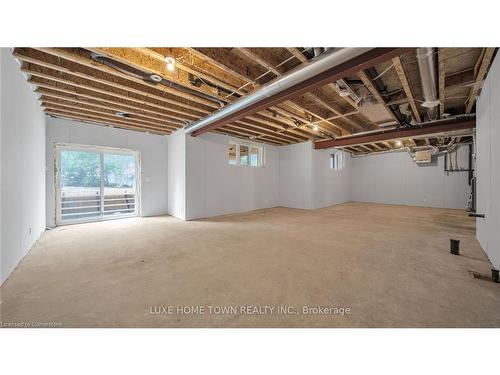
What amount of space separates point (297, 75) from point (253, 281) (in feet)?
8.07

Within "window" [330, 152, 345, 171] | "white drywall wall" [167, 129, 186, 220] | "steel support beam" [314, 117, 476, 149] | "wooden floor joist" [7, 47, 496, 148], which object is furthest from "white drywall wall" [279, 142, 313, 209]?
"white drywall wall" [167, 129, 186, 220]

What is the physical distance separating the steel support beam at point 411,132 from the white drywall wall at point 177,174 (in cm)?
502

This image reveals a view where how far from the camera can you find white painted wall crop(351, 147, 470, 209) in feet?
25.6

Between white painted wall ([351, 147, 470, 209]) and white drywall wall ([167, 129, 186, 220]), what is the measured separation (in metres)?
8.95

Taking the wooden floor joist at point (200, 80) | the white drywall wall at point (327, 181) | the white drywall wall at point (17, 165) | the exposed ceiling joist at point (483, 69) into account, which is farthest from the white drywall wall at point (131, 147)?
the exposed ceiling joist at point (483, 69)

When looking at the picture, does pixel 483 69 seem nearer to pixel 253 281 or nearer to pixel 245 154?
pixel 253 281

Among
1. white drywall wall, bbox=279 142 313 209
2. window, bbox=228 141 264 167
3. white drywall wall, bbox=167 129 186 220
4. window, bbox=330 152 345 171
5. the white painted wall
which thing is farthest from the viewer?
window, bbox=330 152 345 171

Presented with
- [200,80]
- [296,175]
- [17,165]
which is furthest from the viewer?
[296,175]

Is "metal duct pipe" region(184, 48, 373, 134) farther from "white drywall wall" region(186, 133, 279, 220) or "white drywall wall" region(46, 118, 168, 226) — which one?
"white drywall wall" region(46, 118, 168, 226)

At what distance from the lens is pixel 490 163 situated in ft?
8.49

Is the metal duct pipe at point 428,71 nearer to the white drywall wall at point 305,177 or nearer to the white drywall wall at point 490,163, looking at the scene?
the white drywall wall at point 490,163

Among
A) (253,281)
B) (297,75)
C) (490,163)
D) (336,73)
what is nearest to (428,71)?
(336,73)

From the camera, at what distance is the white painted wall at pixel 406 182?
779cm
